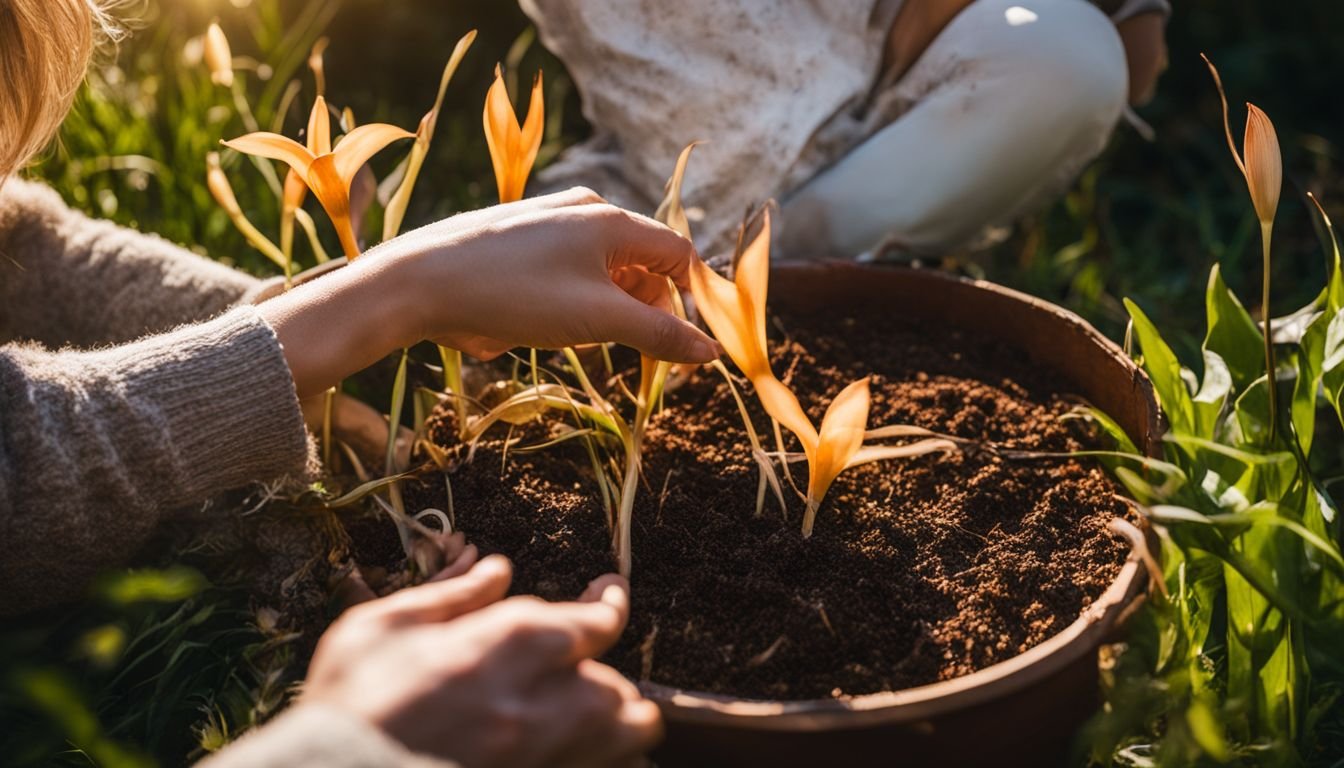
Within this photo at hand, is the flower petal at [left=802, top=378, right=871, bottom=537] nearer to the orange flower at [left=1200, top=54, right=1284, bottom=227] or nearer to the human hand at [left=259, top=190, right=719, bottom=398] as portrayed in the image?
the human hand at [left=259, top=190, right=719, bottom=398]

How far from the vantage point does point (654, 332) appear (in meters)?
0.90

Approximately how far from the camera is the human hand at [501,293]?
895mm

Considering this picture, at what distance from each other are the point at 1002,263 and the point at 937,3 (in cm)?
54

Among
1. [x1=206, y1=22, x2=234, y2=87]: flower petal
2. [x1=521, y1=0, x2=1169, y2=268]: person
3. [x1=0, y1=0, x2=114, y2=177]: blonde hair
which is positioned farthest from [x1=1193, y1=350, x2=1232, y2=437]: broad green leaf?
[x1=0, y1=0, x2=114, y2=177]: blonde hair

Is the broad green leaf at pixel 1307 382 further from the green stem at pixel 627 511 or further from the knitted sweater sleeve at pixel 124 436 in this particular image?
the knitted sweater sleeve at pixel 124 436

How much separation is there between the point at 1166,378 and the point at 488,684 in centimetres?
74

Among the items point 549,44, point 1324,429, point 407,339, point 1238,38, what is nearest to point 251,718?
point 407,339

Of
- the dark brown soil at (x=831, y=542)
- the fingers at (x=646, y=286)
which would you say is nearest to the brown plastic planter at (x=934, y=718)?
the dark brown soil at (x=831, y=542)

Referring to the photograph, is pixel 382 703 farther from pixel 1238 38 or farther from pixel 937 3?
pixel 1238 38

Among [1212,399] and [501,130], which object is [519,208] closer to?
[501,130]

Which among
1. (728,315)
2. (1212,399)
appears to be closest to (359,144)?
(728,315)

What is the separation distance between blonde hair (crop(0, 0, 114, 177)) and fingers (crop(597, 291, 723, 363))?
674mm

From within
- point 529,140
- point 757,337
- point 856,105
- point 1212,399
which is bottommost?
point 1212,399

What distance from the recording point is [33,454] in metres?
0.88
